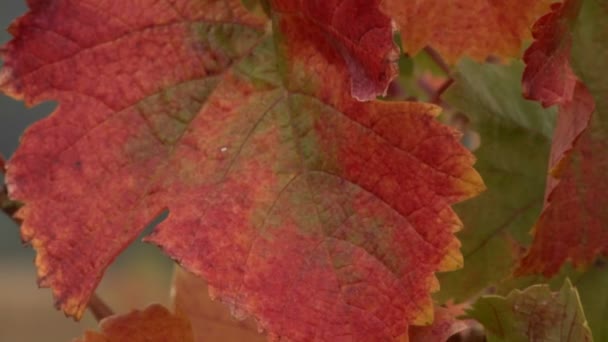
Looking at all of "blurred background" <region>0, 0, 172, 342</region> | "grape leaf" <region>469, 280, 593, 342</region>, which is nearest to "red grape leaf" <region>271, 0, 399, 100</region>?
"grape leaf" <region>469, 280, 593, 342</region>

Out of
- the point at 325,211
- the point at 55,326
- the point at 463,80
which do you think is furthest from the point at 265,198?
the point at 55,326

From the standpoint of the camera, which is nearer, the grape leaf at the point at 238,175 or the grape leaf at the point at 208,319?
the grape leaf at the point at 238,175

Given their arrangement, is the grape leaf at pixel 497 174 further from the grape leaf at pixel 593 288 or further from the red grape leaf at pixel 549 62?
the red grape leaf at pixel 549 62

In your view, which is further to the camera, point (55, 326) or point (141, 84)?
point (55, 326)

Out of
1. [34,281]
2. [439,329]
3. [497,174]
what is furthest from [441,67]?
[34,281]

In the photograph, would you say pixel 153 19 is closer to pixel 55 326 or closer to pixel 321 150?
pixel 321 150

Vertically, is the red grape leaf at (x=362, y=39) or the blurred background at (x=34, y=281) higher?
the red grape leaf at (x=362, y=39)

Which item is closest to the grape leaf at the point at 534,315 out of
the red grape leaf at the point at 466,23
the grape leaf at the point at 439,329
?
the grape leaf at the point at 439,329

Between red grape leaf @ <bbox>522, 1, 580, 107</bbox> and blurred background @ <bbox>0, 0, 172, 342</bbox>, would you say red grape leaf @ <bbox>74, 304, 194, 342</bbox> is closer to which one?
red grape leaf @ <bbox>522, 1, 580, 107</bbox>
